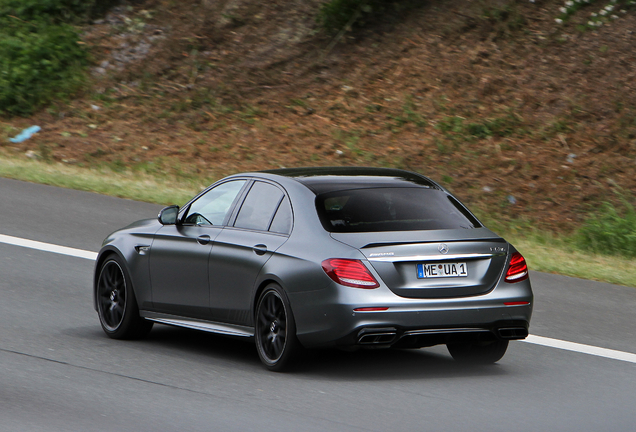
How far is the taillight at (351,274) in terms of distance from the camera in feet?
22.8

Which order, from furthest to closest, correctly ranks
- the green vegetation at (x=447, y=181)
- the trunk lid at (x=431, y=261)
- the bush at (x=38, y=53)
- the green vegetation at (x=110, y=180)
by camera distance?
the bush at (x=38, y=53) → the green vegetation at (x=110, y=180) → the green vegetation at (x=447, y=181) → the trunk lid at (x=431, y=261)

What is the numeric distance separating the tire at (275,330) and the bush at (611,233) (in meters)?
9.12

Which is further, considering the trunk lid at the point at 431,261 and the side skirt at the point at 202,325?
the side skirt at the point at 202,325

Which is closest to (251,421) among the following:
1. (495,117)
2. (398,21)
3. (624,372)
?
(624,372)

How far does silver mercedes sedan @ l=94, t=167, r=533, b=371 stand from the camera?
6.98m

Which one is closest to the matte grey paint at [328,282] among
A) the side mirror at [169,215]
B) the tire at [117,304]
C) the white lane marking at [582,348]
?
the side mirror at [169,215]

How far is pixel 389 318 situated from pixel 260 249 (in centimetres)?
117

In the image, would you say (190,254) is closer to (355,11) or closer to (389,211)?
(389,211)

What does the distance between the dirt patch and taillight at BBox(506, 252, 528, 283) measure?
31.6ft

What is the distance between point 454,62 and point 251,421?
16878mm

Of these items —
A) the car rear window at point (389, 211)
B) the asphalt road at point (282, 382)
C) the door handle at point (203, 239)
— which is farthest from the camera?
the door handle at point (203, 239)

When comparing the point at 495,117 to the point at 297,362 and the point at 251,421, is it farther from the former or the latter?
the point at 251,421

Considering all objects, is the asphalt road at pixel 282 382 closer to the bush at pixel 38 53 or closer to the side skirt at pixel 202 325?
the side skirt at pixel 202 325

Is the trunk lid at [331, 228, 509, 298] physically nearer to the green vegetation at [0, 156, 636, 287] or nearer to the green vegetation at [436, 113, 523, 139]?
the green vegetation at [0, 156, 636, 287]
